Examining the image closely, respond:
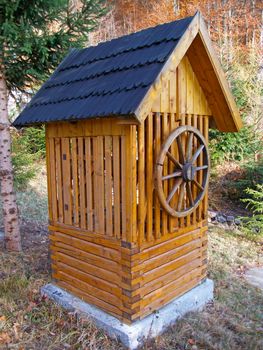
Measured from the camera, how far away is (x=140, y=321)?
3492 millimetres

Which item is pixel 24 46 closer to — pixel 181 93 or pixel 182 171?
pixel 181 93

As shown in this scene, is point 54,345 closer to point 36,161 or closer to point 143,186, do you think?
point 143,186

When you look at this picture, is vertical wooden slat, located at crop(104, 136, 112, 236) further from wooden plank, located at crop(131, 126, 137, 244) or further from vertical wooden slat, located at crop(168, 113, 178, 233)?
vertical wooden slat, located at crop(168, 113, 178, 233)

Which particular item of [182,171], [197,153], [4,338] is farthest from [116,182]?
[4,338]

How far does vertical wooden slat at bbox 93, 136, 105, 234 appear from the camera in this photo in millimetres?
3431

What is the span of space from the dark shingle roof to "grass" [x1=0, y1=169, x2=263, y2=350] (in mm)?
2197

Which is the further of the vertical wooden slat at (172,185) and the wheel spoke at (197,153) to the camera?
the wheel spoke at (197,153)

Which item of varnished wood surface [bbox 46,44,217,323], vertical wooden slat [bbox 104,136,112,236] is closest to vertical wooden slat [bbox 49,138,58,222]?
varnished wood surface [bbox 46,44,217,323]

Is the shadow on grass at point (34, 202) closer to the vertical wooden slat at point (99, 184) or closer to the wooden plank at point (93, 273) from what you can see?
the wooden plank at point (93, 273)

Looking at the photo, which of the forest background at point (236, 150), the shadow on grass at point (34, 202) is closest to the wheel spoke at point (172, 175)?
the forest background at point (236, 150)

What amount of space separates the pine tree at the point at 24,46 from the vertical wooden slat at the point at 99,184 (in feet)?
7.56

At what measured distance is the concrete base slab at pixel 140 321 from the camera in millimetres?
3389

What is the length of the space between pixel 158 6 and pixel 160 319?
18.8 metres

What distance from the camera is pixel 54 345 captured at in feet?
10.9
